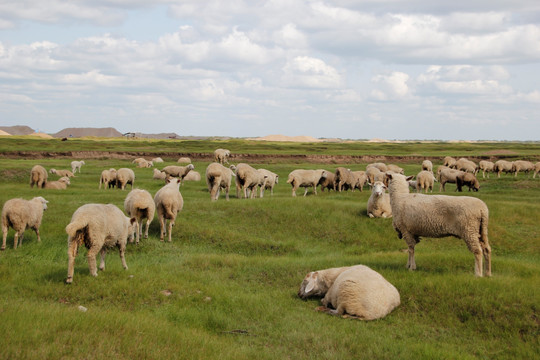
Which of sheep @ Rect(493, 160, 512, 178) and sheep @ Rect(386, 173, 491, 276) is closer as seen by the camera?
sheep @ Rect(386, 173, 491, 276)

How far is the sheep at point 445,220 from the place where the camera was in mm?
11641

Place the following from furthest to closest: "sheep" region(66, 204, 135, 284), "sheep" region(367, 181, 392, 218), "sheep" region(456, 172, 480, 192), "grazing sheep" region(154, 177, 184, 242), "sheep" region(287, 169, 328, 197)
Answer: "sheep" region(456, 172, 480, 192), "sheep" region(287, 169, 328, 197), "sheep" region(367, 181, 392, 218), "grazing sheep" region(154, 177, 184, 242), "sheep" region(66, 204, 135, 284)

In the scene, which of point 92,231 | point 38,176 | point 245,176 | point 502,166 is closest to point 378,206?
point 245,176

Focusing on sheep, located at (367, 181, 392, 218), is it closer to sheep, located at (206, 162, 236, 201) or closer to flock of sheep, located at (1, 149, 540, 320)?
flock of sheep, located at (1, 149, 540, 320)

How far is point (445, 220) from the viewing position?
1206 cm

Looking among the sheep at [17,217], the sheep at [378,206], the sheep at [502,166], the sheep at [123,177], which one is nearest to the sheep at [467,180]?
the sheep at [378,206]

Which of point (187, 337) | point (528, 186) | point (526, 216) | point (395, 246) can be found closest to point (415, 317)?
point (187, 337)

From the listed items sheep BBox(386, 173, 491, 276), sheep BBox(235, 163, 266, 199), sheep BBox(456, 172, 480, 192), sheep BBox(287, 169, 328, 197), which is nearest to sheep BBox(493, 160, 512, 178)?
sheep BBox(456, 172, 480, 192)

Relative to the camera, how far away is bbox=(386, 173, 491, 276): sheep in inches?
458

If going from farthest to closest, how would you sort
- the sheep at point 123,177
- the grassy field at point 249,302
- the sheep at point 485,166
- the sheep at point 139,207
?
the sheep at point 485,166
the sheep at point 123,177
the sheep at point 139,207
the grassy field at point 249,302

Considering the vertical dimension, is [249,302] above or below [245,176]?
below

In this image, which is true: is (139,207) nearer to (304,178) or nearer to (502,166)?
(304,178)

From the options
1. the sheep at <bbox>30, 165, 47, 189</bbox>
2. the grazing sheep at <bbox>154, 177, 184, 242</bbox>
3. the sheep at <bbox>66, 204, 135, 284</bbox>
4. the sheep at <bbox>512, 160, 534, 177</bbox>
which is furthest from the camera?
the sheep at <bbox>512, 160, 534, 177</bbox>

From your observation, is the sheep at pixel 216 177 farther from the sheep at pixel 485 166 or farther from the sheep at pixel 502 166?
the sheep at pixel 502 166
